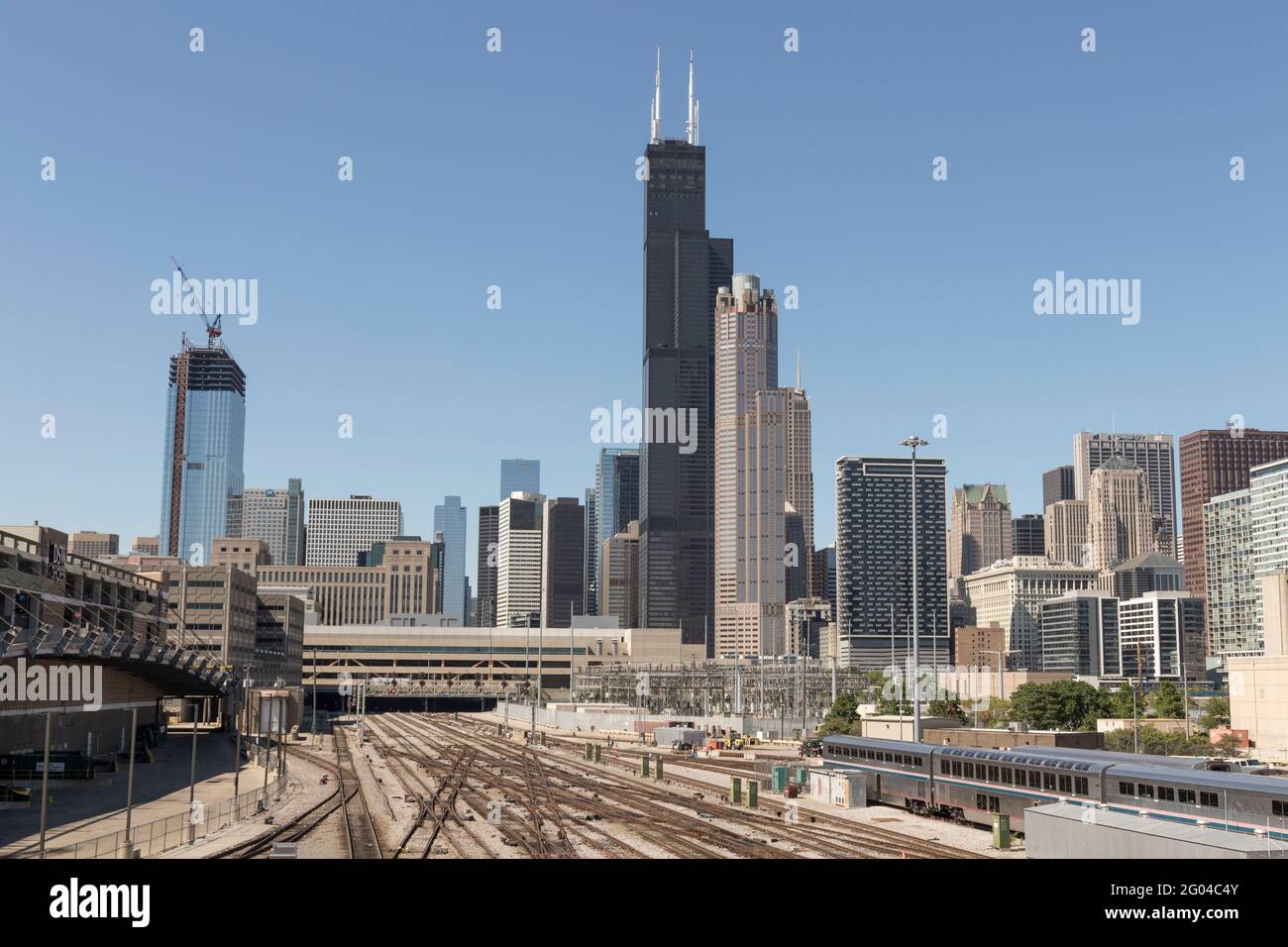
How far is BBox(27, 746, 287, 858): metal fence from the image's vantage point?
34281mm

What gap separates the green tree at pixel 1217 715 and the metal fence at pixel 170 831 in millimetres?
110570

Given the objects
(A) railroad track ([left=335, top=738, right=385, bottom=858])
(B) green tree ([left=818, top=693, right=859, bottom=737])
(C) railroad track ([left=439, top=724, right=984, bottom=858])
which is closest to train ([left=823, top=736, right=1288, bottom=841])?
(C) railroad track ([left=439, top=724, right=984, bottom=858])

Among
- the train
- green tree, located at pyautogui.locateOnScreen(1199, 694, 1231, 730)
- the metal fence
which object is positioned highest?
the train

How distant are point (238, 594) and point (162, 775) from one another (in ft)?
308

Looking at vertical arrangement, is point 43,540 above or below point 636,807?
above

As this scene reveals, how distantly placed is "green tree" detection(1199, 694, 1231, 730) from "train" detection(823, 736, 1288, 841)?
287 ft

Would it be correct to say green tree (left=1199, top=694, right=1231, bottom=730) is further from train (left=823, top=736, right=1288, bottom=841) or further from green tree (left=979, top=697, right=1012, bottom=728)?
train (left=823, top=736, right=1288, bottom=841)

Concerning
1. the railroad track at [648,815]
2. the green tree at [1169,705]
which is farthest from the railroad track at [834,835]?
the green tree at [1169,705]

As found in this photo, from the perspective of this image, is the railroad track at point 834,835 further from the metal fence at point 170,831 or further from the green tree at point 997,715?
the green tree at point 997,715

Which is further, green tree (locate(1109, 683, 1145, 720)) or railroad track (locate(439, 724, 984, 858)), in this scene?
green tree (locate(1109, 683, 1145, 720))

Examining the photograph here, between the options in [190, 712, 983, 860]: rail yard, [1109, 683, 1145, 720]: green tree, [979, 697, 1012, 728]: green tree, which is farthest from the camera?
[979, 697, 1012, 728]: green tree
